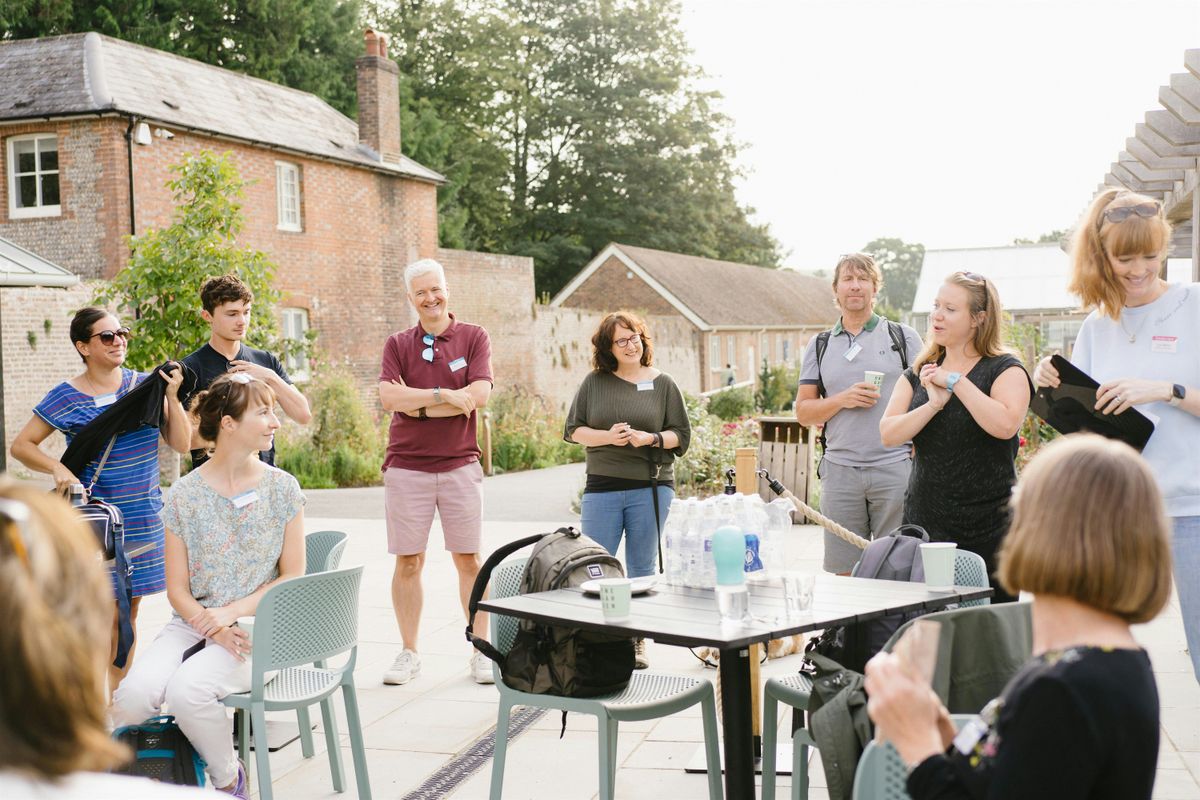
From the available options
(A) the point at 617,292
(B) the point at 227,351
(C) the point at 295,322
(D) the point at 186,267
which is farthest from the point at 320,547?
(A) the point at 617,292

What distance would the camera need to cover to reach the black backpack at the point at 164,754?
138 inches

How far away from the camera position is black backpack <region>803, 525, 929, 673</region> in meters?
3.50

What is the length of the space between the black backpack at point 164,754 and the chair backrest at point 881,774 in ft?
A: 7.17

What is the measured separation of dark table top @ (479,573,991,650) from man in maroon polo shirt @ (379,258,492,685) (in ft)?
6.51

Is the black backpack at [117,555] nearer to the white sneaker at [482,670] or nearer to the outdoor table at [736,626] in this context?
the outdoor table at [736,626]

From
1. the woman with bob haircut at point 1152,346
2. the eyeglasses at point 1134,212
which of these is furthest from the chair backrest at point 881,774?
the eyeglasses at point 1134,212

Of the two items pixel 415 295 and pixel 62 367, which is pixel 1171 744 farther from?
pixel 62 367

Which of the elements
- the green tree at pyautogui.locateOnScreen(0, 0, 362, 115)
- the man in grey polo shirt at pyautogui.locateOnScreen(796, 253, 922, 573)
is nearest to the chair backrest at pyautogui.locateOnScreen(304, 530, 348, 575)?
the man in grey polo shirt at pyautogui.locateOnScreen(796, 253, 922, 573)

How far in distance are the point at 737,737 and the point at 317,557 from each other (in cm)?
211

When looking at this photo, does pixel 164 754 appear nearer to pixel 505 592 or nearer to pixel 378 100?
pixel 505 592

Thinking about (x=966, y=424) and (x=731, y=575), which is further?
(x=966, y=424)

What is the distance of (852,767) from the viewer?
2631mm

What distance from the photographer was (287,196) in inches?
931

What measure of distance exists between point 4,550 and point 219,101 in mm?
23215
